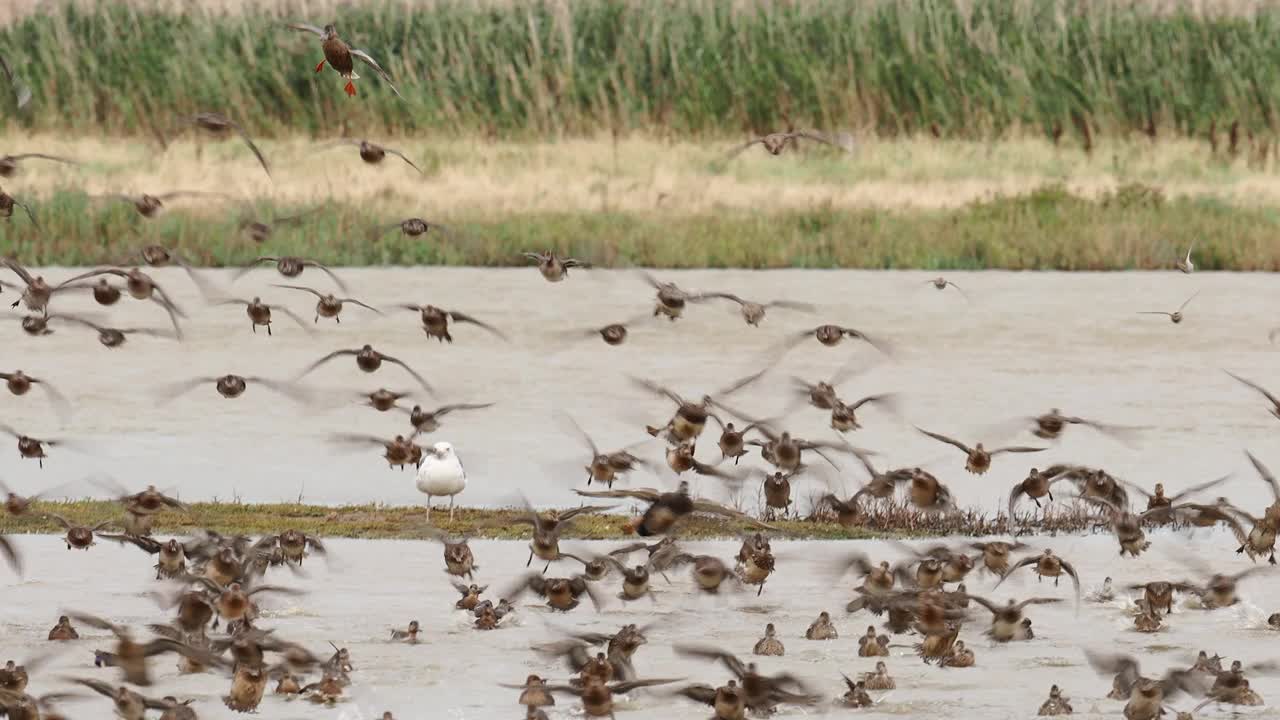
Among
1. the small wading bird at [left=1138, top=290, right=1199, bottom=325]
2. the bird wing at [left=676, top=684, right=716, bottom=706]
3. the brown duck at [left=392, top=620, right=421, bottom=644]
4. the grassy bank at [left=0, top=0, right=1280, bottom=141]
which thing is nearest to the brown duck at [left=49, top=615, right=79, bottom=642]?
the brown duck at [left=392, top=620, right=421, bottom=644]

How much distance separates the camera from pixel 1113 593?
10719 mm

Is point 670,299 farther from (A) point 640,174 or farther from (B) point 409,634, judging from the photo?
(A) point 640,174

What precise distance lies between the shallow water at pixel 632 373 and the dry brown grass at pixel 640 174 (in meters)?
1.34

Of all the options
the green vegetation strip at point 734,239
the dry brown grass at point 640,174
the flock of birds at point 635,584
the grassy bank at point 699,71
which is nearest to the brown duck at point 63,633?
the flock of birds at point 635,584

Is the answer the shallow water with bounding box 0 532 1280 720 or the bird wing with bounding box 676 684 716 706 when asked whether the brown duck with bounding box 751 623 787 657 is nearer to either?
the shallow water with bounding box 0 532 1280 720

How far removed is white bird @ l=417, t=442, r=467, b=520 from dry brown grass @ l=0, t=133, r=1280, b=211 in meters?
13.8

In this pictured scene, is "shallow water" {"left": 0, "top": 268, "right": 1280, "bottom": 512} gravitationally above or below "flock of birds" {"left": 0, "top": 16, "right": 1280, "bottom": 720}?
above

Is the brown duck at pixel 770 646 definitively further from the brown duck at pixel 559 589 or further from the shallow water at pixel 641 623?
the brown duck at pixel 559 589

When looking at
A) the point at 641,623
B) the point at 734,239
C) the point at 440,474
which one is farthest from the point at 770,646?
the point at 734,239

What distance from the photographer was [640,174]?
27859 mm

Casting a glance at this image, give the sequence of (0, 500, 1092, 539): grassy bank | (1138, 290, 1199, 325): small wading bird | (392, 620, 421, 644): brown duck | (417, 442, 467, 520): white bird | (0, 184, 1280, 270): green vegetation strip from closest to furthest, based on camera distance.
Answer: (392, 620, 421, 644): brown duck < (1138, 290, 1199, 325): small wading bird < (0, 500, 1092, 539): grassy bank < (417, 442, 467, 520): white bird < (0, 184, 1280, 270): green vegetation strip

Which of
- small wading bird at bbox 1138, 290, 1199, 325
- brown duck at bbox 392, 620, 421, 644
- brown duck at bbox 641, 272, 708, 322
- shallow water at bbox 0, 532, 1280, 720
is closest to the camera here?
shallow water at bbox 0, 532, 1280, 720

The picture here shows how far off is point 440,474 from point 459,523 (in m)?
0.33

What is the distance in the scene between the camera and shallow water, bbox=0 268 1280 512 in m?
14.4
